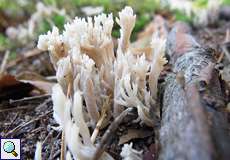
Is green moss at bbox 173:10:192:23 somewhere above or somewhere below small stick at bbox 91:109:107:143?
above

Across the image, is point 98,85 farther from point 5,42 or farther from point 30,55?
point 5,42

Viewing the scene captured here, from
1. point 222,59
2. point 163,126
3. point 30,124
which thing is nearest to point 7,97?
point 30,124

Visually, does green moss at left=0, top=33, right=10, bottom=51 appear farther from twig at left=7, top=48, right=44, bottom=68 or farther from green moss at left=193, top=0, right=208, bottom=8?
green moss at left=193, top=0, right=208, bottom=8

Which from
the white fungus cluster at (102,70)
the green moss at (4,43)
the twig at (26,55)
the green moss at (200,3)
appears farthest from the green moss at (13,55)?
the green moss at (200,3)

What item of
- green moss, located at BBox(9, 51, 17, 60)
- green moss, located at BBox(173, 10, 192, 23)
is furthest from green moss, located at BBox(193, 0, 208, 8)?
green moss, located at BBox(9, 51, 17, 60)

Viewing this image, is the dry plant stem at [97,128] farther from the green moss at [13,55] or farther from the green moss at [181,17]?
the green moss at [181,17]

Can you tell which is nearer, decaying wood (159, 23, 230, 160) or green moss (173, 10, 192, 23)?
decaying wood (159, 23, 230, 160)
